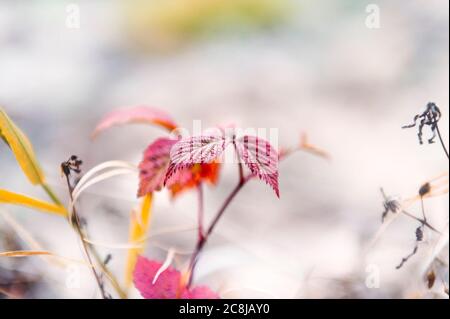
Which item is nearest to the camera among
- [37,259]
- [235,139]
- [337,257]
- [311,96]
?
[235,139]

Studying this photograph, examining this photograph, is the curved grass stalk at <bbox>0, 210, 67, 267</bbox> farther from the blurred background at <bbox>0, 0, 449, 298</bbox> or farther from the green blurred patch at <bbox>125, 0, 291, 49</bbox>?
the green blurred patch at <bbox>125, 0, 291, 49</bbox>

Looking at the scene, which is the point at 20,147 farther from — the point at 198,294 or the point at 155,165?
the point at 198,294

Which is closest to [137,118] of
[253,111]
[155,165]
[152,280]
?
[155,165]

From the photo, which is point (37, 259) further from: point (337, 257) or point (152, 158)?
point (337, 257)
